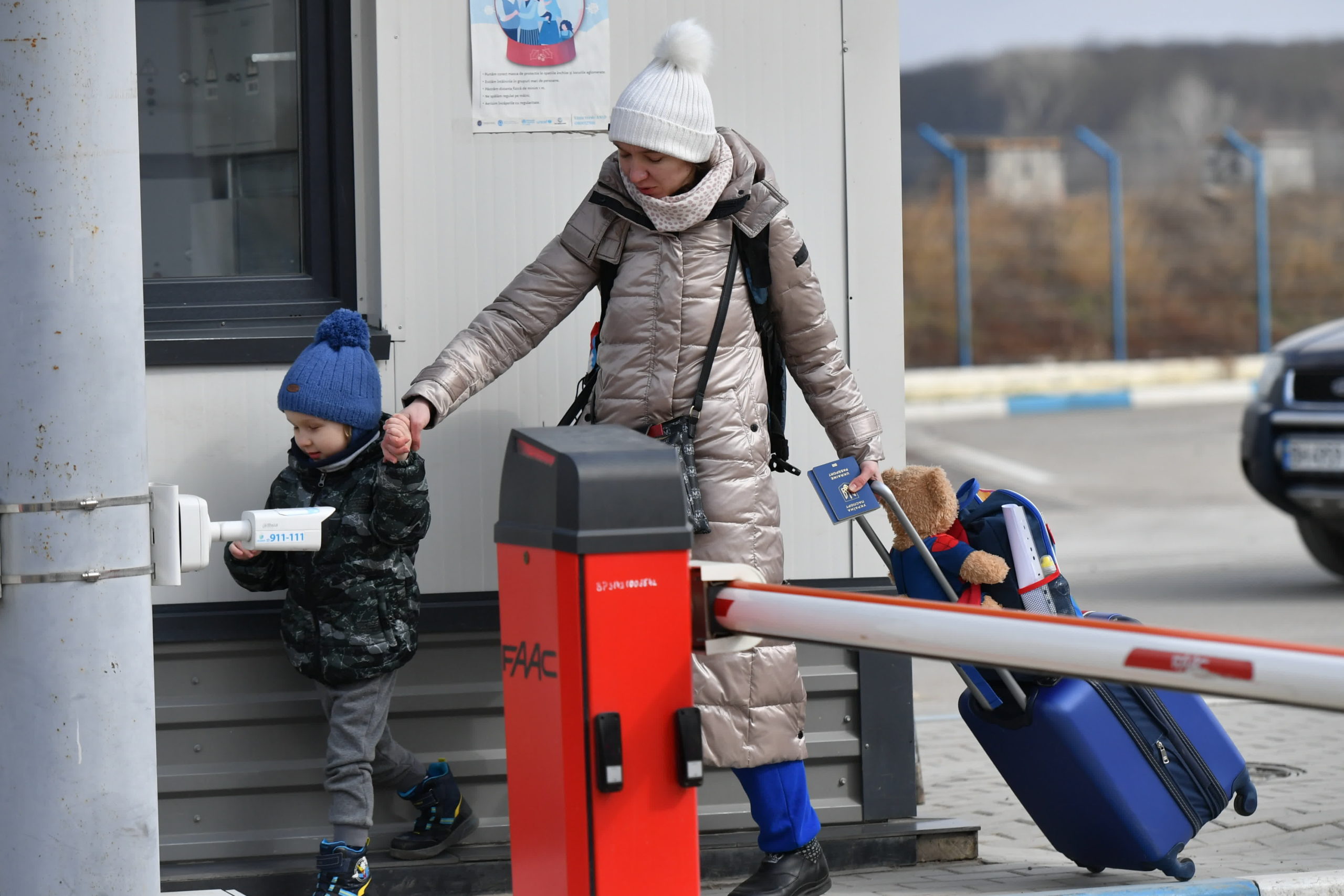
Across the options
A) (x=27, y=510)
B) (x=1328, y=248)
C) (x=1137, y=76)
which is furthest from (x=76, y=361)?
(x=1137, y=76)

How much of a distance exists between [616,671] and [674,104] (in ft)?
4.88

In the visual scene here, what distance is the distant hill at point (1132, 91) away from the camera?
42625 millimetres

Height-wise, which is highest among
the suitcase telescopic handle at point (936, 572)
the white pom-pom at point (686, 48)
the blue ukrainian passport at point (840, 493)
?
the white pom-pom at point (686, 48)

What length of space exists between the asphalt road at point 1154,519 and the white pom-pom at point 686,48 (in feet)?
12.1

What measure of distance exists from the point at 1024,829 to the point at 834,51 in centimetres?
212

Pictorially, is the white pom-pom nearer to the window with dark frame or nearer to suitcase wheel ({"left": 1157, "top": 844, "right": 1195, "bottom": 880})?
the window with dark frame

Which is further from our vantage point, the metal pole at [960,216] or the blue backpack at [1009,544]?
the metal pole at [960,216]

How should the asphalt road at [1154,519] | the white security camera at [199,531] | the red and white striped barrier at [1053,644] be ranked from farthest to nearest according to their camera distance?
the asphalt road at [1154,519] < the white security camera at [199,531] < the red and white striped barrier at [1053,644]

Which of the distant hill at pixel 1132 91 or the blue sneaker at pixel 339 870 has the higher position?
the distant hill at pixel 1132 91

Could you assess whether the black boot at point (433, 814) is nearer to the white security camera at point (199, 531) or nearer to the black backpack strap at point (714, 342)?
the black backpack strap at point (714, 342)

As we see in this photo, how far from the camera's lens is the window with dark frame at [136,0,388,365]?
420 cm

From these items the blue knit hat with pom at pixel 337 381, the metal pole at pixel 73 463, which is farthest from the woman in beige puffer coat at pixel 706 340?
the metal pole at pixel 73 463

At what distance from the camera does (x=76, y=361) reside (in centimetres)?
217

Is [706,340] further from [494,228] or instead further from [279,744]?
[279,744]
